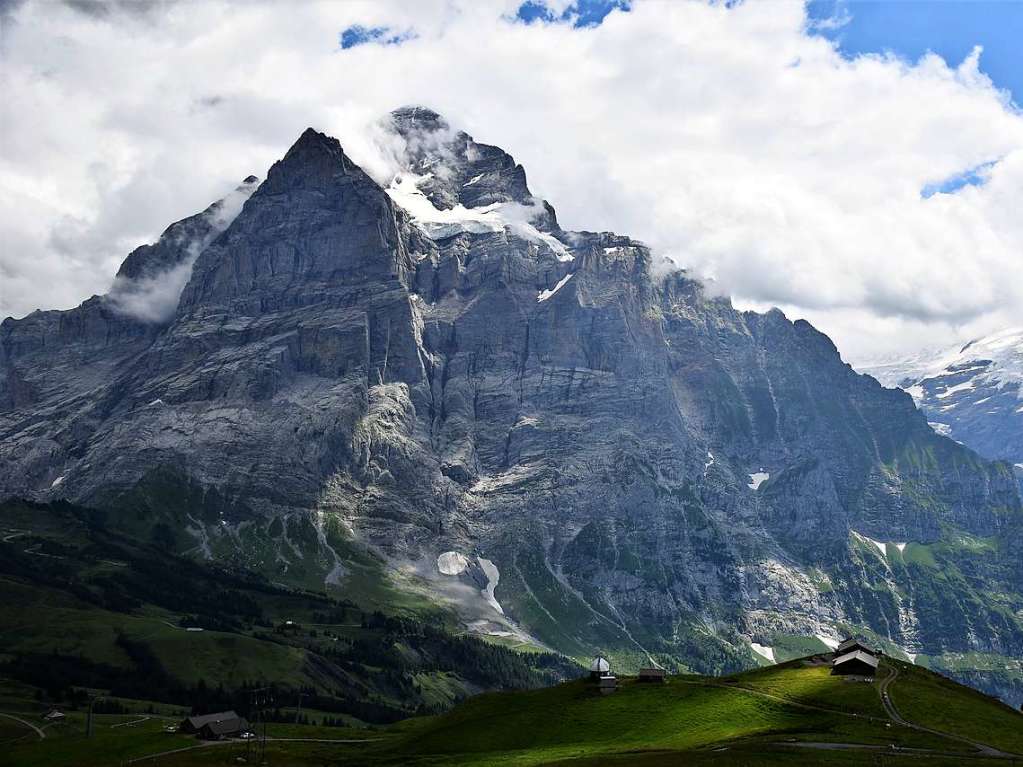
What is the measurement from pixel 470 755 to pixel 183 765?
1750 inches

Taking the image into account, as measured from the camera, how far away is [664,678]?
16775 cm

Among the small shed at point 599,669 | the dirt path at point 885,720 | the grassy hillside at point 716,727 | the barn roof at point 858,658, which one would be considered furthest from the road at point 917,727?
the small shed at point 599,669

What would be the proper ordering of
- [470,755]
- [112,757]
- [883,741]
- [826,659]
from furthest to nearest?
[112,757] → [826,659] → [470,755] → [883,741]

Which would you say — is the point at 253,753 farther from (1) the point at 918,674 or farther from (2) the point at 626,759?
(1) the point at 918,674

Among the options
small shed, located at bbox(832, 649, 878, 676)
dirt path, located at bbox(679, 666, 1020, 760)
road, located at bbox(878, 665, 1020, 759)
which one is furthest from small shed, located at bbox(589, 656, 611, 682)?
road, located at bbox(878, 665, 1020, 759)

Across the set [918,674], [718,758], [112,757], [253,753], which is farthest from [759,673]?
[112,757]

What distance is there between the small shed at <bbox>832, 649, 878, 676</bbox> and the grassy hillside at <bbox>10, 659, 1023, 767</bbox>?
6.55 feet

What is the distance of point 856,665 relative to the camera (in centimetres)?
15025

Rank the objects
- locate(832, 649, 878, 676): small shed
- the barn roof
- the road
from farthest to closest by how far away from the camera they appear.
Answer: the barn roof → locate(832, 649, 878, 676): small shed → the road

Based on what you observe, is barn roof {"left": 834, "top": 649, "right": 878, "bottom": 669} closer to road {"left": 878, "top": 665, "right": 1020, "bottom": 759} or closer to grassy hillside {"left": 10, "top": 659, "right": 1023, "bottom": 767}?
grassy hillside {"left": 10, "top": 659, "right": 1023, "bottom": 767}

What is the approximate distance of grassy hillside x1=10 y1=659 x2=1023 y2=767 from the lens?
116m

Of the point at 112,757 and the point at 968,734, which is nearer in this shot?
the point at 968,734

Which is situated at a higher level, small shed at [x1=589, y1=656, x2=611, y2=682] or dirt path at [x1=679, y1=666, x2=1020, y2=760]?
small shed at [x1=589, y1=656, x2=611, y2=682]

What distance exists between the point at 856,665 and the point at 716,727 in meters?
26.8
